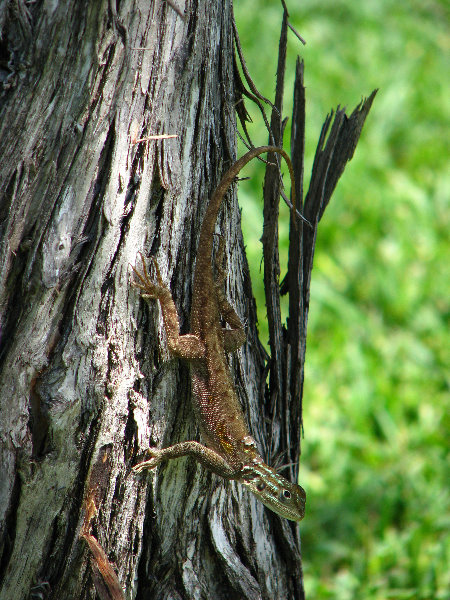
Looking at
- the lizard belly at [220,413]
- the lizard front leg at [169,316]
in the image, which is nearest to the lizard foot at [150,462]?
the lizard belly at [220,413]

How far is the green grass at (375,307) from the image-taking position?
4465 mm

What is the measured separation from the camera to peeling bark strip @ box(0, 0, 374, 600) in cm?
235

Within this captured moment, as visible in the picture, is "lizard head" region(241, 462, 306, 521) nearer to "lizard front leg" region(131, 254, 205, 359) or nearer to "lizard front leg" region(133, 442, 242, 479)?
"lizard front leg" region(133, 442, 242, 479)

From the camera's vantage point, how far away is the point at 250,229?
6.27 m

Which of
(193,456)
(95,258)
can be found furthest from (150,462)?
(95,258)

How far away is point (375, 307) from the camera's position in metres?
6.07

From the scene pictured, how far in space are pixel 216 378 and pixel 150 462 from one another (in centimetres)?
50

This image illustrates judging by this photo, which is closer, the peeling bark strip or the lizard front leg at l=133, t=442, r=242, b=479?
the peeling bark strip

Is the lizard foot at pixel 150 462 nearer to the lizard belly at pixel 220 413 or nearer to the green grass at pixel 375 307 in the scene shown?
the lizard belly at pixel 220 413

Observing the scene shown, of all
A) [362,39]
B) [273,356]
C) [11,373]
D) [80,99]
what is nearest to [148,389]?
[11,373]

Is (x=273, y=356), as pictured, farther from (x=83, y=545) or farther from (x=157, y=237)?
(x=83, y=545)

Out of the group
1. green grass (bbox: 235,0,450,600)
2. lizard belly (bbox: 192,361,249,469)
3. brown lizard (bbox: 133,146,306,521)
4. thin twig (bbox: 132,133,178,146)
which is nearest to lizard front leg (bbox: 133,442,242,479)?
brown lizard (bbox: 133,146,306,521)

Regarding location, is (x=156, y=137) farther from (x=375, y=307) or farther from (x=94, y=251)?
(x=375, y=307)

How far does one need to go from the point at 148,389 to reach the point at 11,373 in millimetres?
528
